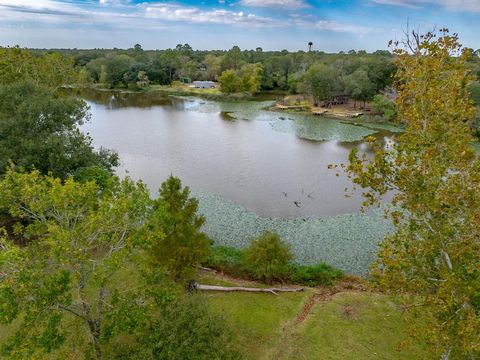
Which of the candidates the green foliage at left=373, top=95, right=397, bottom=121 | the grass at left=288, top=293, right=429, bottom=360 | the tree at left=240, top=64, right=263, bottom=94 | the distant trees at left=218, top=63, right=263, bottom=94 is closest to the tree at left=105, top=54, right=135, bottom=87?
the distant trees at left=218, top=63, right=263, bottom=94

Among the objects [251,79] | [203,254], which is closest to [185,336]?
[203,254]

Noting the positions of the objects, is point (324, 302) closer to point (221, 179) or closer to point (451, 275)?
point (451, 275)

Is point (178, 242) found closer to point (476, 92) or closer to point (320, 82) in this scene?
point (476, 92)

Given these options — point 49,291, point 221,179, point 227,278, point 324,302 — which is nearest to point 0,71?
point 221,179

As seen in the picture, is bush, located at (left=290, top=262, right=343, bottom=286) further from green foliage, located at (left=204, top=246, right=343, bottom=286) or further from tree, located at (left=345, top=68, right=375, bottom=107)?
tree, located at (left=345, top=68, right=375, bottom=107)

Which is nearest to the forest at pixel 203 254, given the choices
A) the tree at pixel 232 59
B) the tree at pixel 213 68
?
the tree at pixel 213 68
